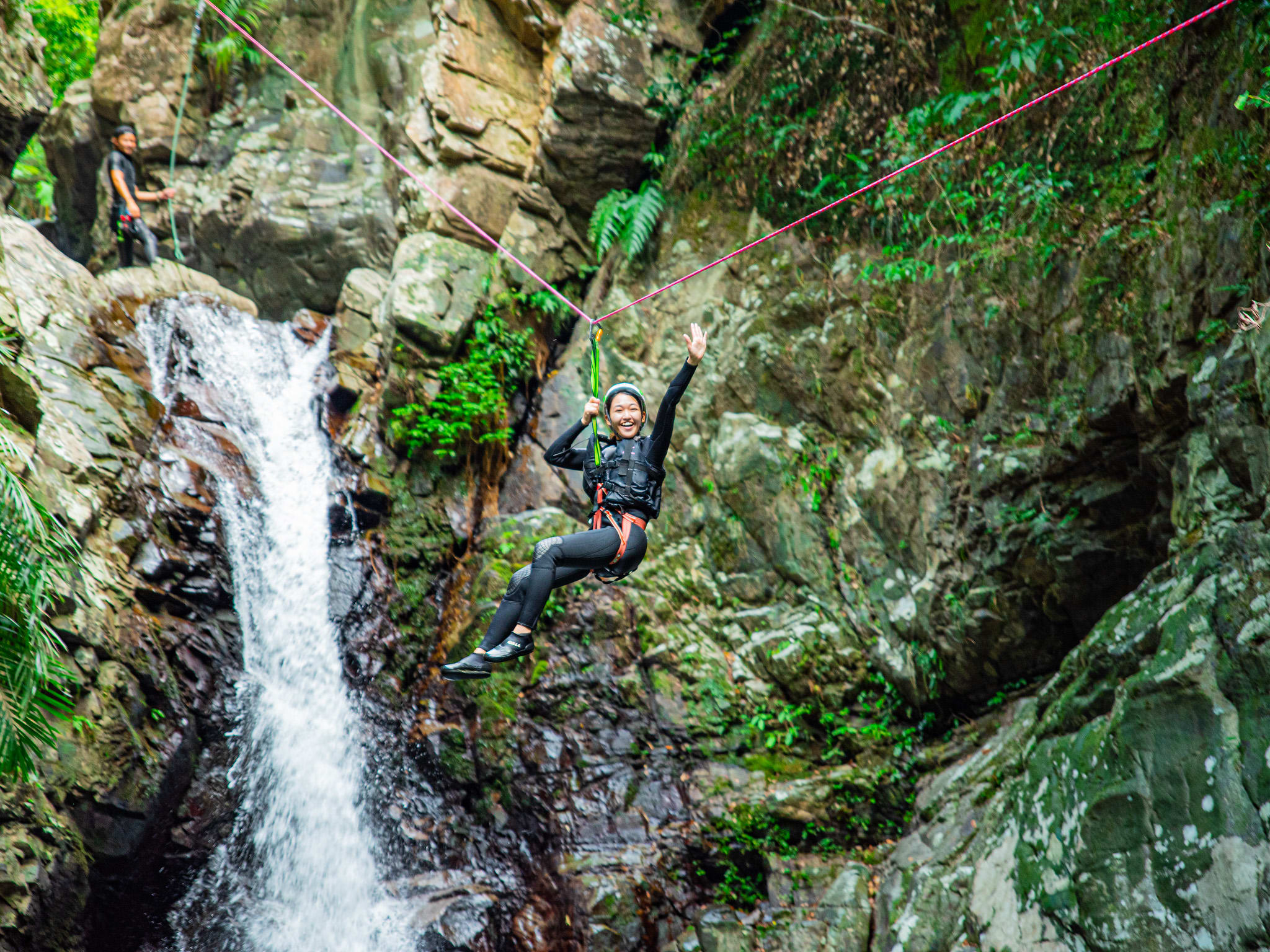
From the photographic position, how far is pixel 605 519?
5.45 metres

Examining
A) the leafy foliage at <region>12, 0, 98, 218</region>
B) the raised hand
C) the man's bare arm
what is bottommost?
the raised hand

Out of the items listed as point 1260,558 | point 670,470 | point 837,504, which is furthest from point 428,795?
point 1260,558

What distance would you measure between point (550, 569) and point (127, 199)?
9.91m

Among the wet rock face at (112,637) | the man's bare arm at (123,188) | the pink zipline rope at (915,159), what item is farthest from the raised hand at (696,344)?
the man's bare arm at (123,188)

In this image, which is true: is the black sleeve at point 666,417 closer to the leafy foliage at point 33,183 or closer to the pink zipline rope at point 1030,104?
the pink zipline rope at point 1030,104

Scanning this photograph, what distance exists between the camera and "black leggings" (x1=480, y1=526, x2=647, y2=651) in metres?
5.08

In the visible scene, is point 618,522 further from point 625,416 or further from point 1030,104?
point 1030,104

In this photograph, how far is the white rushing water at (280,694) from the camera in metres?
7.28

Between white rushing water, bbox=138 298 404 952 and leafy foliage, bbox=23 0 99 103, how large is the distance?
433 inches

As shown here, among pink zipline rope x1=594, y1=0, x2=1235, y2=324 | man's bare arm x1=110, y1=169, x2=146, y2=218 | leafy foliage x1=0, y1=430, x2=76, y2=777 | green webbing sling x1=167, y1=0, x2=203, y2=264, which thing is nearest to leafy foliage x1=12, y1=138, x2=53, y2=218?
green webbing sling x1=167, y1=0, x2=203, y2=264

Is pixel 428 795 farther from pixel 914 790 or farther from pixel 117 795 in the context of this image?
pixel 914 790

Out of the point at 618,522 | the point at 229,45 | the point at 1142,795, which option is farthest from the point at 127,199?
the point at 1142,795

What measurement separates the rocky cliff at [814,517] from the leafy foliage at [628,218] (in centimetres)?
28

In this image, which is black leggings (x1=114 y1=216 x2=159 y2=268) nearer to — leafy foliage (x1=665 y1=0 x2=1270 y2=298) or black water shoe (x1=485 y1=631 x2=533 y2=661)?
leafy foliage (x1=665 y1=0 x2=1270 y2=298)
